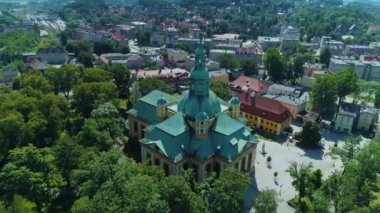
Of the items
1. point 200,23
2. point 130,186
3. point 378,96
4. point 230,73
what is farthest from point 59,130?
point 200,23

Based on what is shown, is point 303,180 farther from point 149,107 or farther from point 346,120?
point 346,120

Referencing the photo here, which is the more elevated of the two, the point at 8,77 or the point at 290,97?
the point at 290,97

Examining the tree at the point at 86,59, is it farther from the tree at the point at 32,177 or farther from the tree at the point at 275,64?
the tree at the point at 32,177

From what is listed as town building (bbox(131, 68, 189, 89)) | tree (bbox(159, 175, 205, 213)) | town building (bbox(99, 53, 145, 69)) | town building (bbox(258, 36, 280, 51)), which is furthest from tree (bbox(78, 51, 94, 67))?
tree (bbox(159, 175, 205, 213))

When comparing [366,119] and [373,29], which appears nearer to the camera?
[366,119]

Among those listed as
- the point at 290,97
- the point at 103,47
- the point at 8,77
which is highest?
the point at 103,47

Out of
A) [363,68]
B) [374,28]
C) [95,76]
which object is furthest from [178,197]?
[374,28]

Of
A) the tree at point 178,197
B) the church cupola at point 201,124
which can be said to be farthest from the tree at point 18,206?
the church cupola at point 201,124
